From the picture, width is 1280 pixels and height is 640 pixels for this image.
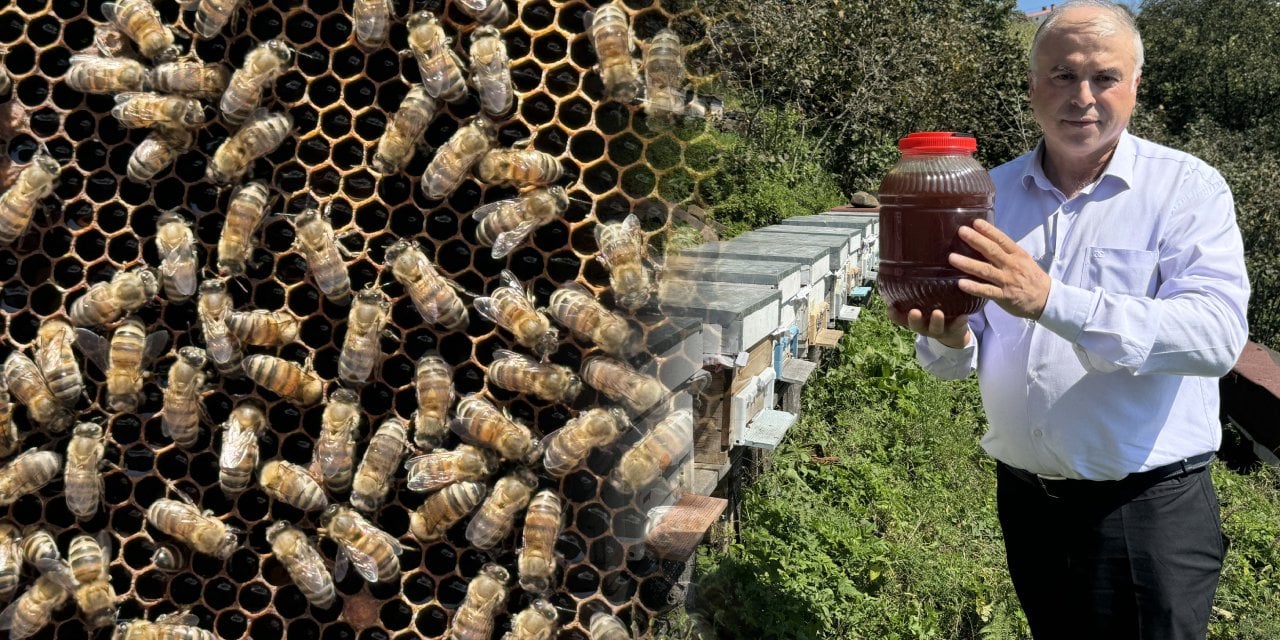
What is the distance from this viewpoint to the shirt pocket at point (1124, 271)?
2566mm

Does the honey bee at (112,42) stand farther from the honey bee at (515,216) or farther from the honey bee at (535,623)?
the honey bee at (535,623)

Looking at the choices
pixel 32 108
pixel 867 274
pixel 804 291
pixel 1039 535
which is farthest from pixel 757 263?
pixel 867 274

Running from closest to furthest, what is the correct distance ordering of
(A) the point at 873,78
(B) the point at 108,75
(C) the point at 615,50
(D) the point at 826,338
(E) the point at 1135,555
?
(C) the point at 615,50 < (B) the point at 108,75 < (E) the point at 1135,555 < (D) the point at 826,338 < (A) the point at 873,78

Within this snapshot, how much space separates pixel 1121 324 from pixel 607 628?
140cm

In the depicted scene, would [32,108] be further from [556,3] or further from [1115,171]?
[1115,171]

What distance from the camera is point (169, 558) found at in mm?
2234

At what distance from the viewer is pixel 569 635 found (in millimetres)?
2104

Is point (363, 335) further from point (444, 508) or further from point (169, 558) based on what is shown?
point (169, 558)

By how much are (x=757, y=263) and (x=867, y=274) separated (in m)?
4.48

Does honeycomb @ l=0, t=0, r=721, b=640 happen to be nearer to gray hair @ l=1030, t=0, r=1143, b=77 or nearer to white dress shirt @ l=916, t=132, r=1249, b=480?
white dress shirt @ l=916, t=132, r=1249, b=480

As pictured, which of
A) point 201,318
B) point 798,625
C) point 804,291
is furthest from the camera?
point 804,291

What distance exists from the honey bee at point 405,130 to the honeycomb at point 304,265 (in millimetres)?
46

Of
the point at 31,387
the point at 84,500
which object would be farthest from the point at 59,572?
the point at 31,387

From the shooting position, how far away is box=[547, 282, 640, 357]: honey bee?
197 centimetres
